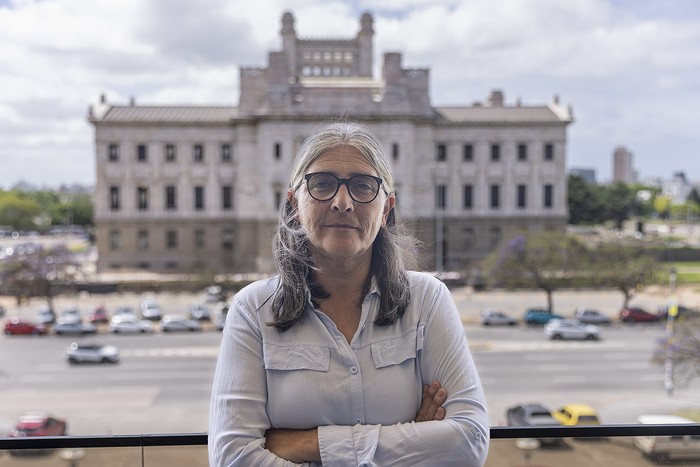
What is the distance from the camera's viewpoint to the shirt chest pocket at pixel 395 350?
2.62 meters

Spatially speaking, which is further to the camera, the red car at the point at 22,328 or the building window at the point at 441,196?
the building window at the point at 441,196

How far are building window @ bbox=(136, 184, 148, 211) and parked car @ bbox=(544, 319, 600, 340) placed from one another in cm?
3144

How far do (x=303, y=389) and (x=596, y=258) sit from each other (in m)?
39.2

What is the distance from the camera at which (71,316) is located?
34.9m

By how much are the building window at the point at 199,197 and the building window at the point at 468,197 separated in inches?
770

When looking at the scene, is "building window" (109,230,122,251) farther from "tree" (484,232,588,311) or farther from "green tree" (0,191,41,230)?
"green tree" (0,191,41,230)

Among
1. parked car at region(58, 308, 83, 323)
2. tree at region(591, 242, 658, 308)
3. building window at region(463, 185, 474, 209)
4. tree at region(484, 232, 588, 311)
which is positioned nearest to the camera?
parked car at region(58, 308, 83, 323)

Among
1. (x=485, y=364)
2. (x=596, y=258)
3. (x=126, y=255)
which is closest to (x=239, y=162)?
(x=126, y=255)

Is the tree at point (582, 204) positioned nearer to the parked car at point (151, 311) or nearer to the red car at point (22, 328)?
the parked car at point (151, 311)

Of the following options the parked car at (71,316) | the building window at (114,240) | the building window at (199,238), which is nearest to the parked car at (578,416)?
the parked car at (71,316)

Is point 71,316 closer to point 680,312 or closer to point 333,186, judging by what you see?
point 680,312

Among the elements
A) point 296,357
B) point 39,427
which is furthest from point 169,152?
point 296,357

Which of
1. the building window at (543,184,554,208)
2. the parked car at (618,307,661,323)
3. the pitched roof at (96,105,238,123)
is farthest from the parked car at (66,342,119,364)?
the building window at (543,184,554,208)

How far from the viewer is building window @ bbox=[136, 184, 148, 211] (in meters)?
50.6
